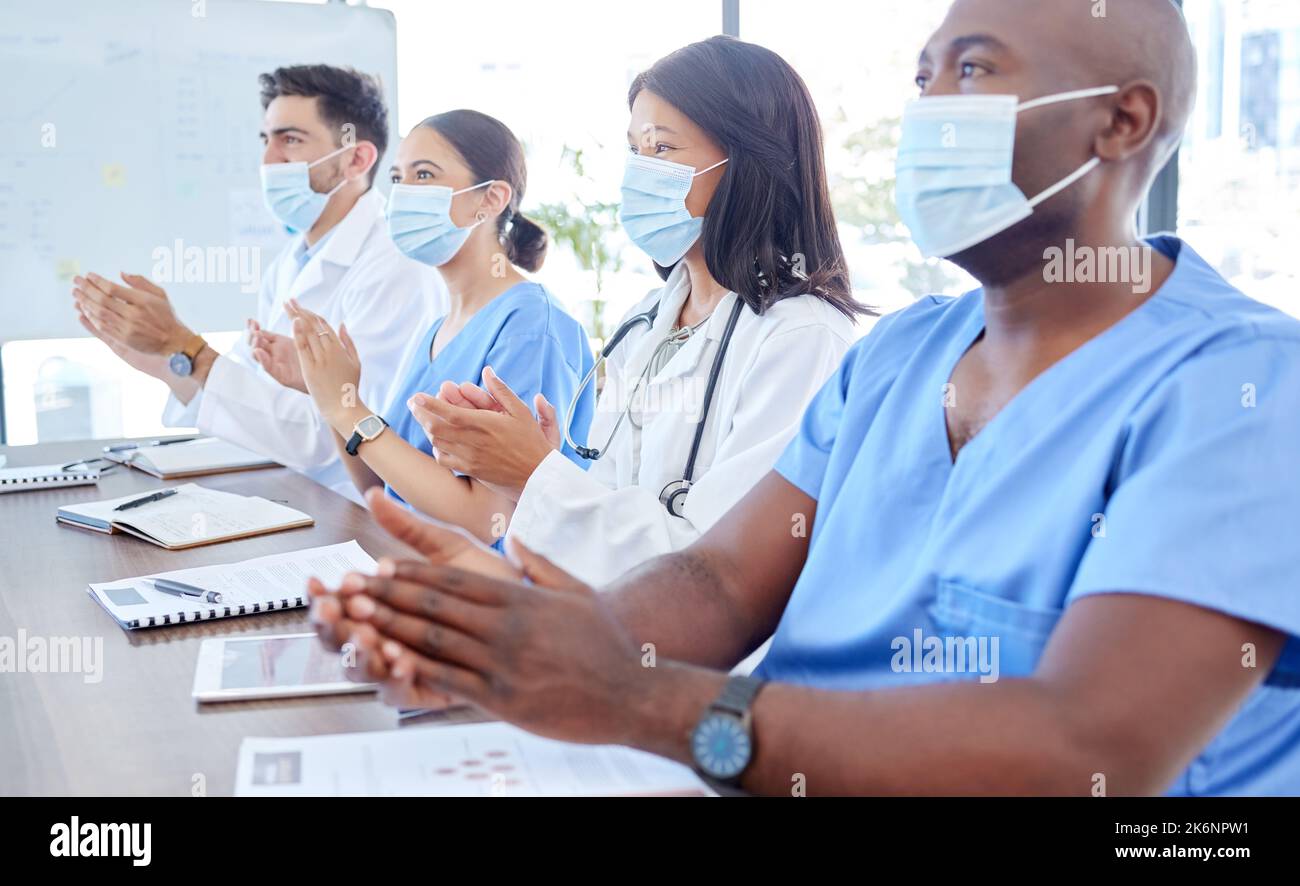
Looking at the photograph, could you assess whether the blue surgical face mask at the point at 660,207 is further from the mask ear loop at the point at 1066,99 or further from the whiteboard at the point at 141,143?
the whiteboard at the point at 141,143

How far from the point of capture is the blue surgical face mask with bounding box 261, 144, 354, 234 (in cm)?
300

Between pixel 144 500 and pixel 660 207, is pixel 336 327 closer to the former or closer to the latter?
pixel 144 500

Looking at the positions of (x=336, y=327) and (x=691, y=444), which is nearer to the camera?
(x=691, y=444)

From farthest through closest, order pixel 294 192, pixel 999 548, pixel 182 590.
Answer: pixel 294 192
pixel 182 590
pixel 999 548

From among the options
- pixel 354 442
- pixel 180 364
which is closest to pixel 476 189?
pixel 354 442

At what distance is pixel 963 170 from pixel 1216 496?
0.43m

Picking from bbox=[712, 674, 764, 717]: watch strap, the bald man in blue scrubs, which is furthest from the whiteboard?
bbox=[712, 674, 764, 717]: watch strap

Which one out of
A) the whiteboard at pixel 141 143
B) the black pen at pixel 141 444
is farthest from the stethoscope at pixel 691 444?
the whiteboard at pixel 141 143

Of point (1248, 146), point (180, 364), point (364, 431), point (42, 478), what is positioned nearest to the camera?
point (364, 431)

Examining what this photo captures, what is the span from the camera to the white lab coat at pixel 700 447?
5.43ft

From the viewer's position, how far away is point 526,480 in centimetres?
180

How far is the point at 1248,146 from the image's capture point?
3.44 metres

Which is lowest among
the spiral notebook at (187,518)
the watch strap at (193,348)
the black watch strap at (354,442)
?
the spiral notebook at (187,518)

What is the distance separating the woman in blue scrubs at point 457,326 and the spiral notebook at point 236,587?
51cm
